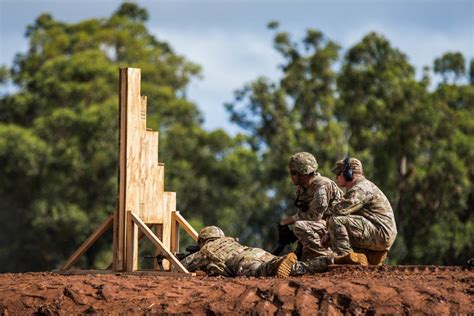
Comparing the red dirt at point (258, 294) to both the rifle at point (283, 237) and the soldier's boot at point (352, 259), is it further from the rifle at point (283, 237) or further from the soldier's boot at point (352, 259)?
the rifle at point (283, 237)

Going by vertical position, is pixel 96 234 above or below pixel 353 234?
below

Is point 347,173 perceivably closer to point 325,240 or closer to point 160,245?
point 325,240

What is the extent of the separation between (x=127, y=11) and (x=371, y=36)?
1623cm

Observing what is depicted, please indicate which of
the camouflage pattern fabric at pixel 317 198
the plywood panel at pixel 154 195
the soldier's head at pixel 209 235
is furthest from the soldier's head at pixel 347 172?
the plywood panel at pixel 154 195

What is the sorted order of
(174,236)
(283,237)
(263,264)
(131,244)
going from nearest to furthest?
(263,264)
(131,244)
(283,237)
(174,236)

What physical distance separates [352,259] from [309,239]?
789 mm

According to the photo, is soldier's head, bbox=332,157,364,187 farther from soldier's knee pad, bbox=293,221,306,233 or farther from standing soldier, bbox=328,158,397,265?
soldier's knee pad, bbox=293,221,306,233

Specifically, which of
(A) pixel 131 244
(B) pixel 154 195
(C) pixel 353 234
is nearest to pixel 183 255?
(A) pixel 131 244

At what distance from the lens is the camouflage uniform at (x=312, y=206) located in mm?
16375

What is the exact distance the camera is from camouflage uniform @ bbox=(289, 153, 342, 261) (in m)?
16.4

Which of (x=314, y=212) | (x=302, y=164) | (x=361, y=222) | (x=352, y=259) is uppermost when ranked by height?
→ (x=302, y=164)

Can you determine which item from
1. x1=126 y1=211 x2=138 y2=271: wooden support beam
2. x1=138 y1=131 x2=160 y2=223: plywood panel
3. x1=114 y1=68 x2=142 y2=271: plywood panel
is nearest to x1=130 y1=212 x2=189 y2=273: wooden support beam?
x1=126 y1=211 x2=138 y2=271: wooden support beam

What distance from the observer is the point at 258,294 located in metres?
14.2

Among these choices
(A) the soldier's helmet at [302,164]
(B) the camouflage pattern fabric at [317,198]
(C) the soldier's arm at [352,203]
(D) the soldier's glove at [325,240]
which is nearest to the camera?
(D) the soldier's glove at [325,240]
